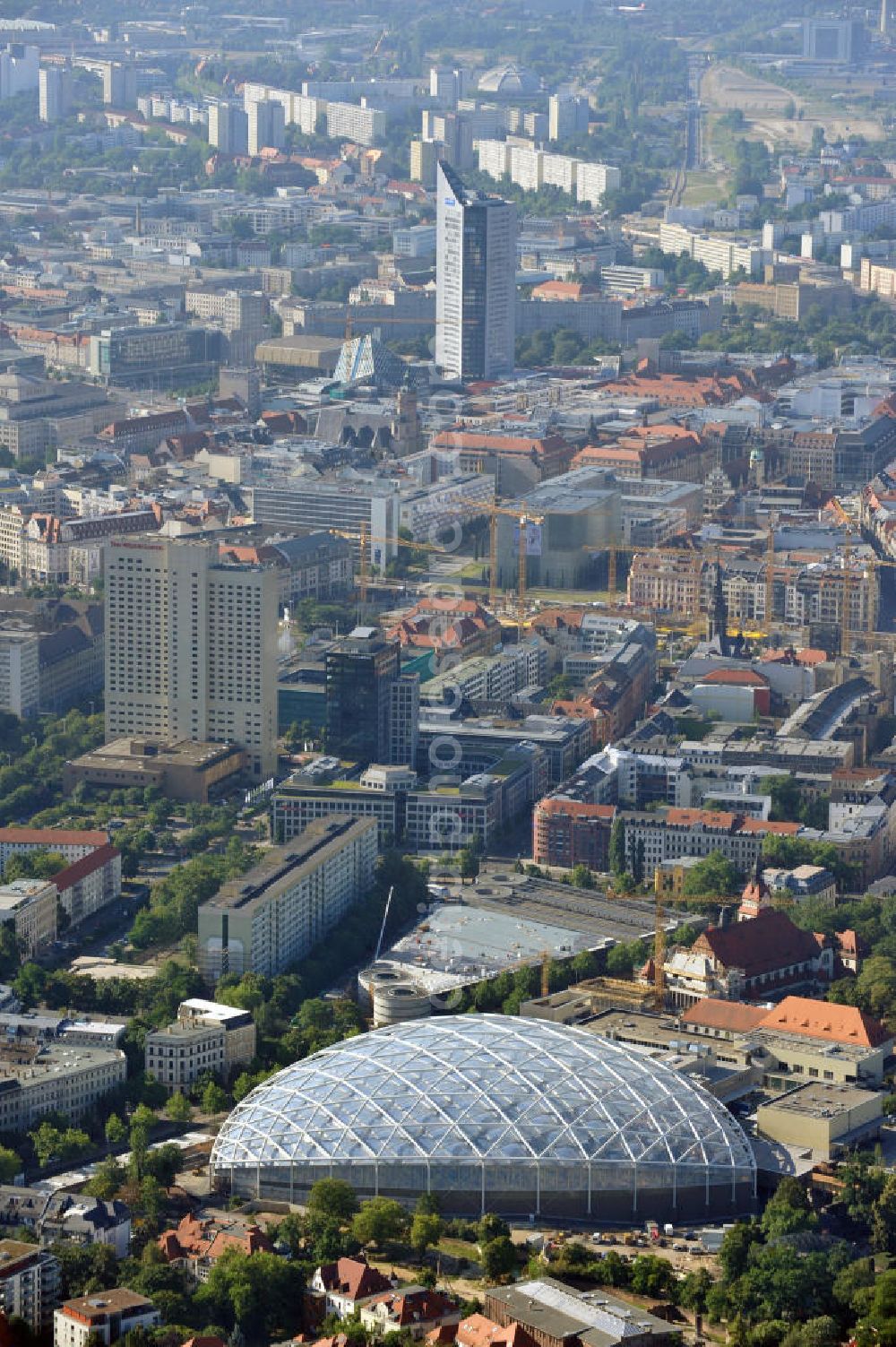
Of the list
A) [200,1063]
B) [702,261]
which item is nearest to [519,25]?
[702,261]

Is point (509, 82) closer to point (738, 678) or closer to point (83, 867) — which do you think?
point (738, 678)

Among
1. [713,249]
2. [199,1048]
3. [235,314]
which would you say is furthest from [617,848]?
[713,249]

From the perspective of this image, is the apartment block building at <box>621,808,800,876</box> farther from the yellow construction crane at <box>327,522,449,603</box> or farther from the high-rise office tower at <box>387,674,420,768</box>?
the yellow construction crane at <box>327,522,449,603</box>

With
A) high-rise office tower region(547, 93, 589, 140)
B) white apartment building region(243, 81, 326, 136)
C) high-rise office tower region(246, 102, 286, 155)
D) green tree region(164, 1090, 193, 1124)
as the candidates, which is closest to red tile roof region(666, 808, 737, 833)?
green tree region(164, 1090, 193, 1124)

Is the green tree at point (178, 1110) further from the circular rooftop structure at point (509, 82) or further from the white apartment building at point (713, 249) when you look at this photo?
the circular rooftop structure at point (509, 82)

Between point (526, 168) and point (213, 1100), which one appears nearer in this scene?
point (213, 1100)

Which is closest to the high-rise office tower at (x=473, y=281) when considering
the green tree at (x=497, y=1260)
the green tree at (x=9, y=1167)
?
the green tree at (x=9, y=1167)
